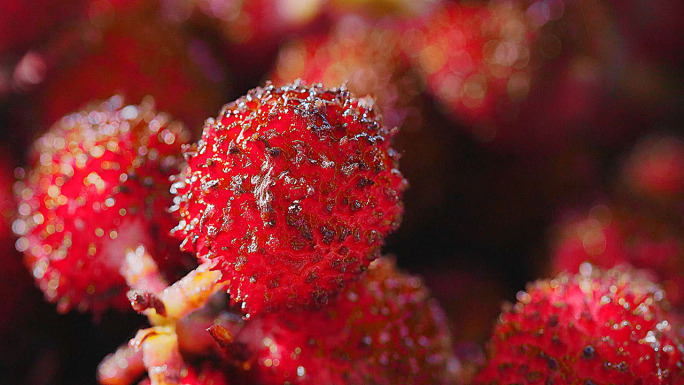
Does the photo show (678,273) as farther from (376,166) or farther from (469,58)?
(376,166)

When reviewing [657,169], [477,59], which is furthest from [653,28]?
[477,59]

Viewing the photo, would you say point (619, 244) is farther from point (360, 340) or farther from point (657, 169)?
point (360, 340)

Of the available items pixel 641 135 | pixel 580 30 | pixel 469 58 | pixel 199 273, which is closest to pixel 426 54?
pixel 469 58

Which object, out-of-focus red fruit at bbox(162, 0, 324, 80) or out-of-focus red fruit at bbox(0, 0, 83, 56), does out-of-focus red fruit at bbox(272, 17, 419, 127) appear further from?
out-of-focus red fruit at bbox(0, 0, 83, 56)

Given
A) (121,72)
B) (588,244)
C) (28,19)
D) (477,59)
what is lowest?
(588,244)

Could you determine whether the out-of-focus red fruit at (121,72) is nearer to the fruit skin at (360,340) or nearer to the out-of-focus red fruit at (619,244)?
the fruit skin at (360,340)

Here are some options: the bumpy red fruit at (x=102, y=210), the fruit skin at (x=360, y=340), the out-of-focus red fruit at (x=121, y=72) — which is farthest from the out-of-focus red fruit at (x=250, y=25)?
the fruit skin at (x=360, y=340)
